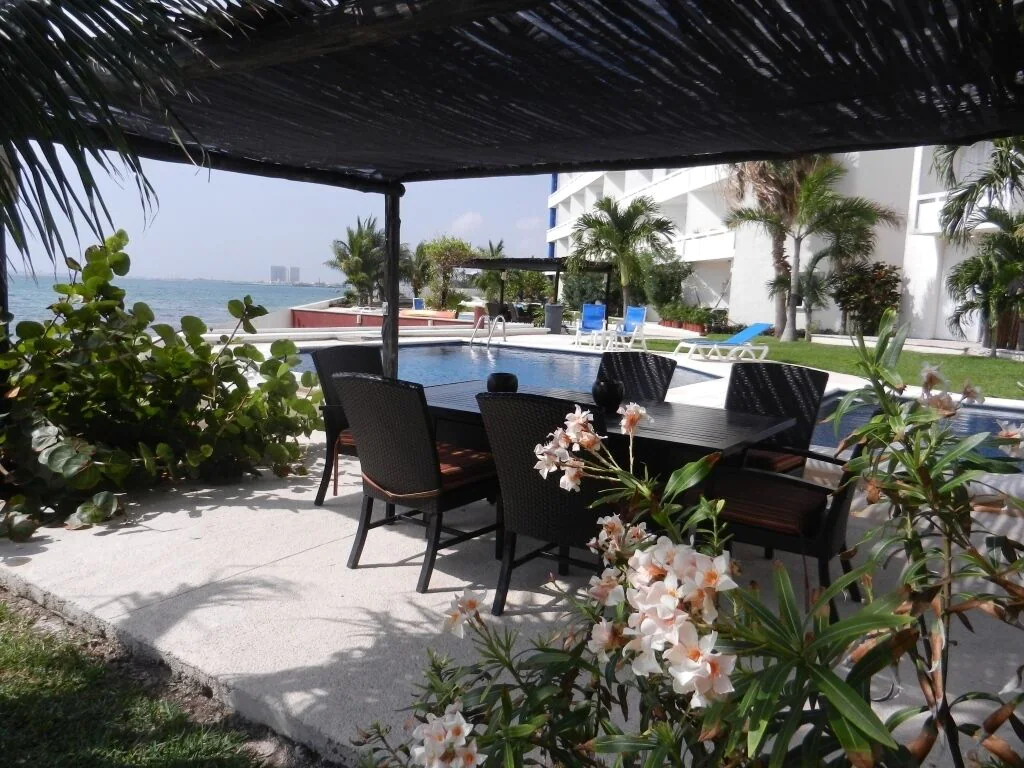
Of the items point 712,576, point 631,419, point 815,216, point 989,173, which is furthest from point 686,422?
point 815,216

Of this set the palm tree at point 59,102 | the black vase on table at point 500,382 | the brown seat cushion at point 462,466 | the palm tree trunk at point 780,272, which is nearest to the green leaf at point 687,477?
the palm tree at point 59,102

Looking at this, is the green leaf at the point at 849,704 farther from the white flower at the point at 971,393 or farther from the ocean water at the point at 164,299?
the ocean water at the point at 164,299

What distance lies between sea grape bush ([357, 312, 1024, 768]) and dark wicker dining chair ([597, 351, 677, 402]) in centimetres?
309

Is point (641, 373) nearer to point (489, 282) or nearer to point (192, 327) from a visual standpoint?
point (192, 327)

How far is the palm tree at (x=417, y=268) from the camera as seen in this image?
1565 inches

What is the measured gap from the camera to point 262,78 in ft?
9.27

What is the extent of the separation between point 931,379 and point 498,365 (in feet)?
45.5

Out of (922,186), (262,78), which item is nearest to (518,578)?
(262,78)

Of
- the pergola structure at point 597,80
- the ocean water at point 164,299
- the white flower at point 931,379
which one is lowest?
the ocean water at point 164,299

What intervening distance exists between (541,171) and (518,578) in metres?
2.53

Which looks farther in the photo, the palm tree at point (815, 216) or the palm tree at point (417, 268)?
the palm tree at point (417, 268)

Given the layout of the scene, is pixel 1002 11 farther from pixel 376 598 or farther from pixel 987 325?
pixel 987 325

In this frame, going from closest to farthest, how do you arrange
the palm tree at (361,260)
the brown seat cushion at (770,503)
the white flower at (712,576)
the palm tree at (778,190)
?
the white flower at (712,576), the brown seat cushion at (770,503), the palm tree at (778,190), the palm tree at (361,260)

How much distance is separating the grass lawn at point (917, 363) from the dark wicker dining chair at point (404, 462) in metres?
7.83
